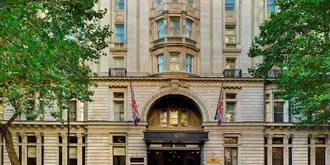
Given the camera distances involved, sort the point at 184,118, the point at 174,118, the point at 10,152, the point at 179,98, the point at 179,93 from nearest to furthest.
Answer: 1. the point at 10,152
2. the point at 179,93
3. the point at 179,98
4. the point at 174,118
5. the point at 184,118

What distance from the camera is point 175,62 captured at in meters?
26.0

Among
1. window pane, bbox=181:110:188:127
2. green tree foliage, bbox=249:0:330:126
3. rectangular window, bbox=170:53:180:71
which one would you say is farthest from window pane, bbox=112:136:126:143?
green tree foliage, bbox=249:0:330:126

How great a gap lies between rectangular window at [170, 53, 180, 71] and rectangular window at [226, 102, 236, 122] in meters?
6.30

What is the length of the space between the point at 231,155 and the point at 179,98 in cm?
758

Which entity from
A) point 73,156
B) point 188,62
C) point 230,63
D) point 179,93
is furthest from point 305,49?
point 73,156

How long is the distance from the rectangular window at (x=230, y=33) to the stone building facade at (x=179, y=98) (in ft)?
0.34

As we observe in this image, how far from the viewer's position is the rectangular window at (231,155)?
2592cm

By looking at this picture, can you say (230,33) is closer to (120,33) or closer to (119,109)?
(120,33)

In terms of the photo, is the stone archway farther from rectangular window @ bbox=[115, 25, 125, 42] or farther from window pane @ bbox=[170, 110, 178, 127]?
rectangular window @ bbox=[115, 25, 125, 42]

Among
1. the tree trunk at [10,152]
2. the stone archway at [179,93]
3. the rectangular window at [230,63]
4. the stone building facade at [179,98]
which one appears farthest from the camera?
the rectangular window at [230,63]

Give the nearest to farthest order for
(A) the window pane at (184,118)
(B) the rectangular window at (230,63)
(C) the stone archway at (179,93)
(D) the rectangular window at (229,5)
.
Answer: (C) the stone archway at (179,93)
(B) the rectangular window at (230,63)
(D) the rectangular window at (229,5)
(A) the window pane at (184,118)

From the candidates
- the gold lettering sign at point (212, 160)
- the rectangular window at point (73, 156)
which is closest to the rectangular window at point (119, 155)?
the rectangular window at point (73, 156)

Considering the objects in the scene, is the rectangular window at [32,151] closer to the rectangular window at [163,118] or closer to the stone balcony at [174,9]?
the rectangular window at [163,118]

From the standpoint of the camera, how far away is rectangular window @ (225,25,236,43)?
27281 millimetres
